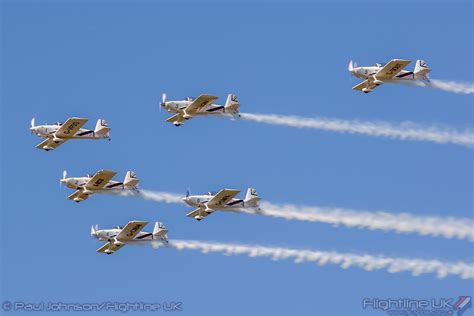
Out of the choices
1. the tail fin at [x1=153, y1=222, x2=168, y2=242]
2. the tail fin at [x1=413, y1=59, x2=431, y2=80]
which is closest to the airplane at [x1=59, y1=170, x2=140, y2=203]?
the tail fin at [x1=153, y1=222, x2=168, y2=242]

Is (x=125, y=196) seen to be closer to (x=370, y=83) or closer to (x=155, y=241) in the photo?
(x=155, y=241)

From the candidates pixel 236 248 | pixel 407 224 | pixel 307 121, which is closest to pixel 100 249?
pixel 236 248

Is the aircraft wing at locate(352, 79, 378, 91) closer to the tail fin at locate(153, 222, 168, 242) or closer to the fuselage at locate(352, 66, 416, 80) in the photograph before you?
the fuselage at locate(352, 66, 416, 80)

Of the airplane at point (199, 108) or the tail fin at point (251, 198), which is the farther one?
the airplane at point (199, 108)

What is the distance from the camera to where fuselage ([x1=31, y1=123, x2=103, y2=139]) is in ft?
251

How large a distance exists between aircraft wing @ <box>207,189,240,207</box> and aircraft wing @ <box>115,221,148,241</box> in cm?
429

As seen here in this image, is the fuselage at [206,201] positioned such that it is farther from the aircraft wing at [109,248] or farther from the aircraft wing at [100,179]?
the aircraft wing at [109,248]

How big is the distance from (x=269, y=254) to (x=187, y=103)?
1147 cm

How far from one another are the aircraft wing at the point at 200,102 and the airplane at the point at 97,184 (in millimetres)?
5263

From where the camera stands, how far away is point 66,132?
76.6 m

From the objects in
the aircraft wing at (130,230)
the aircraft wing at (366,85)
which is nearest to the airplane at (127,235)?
the aircraft wing at (130,230)

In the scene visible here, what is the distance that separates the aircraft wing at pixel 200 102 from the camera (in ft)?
→ 246

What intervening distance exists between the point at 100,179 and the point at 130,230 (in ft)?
11.9

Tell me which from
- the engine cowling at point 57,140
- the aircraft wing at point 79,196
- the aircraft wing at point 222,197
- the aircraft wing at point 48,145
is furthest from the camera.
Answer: the aircraft wing at point 48,145
